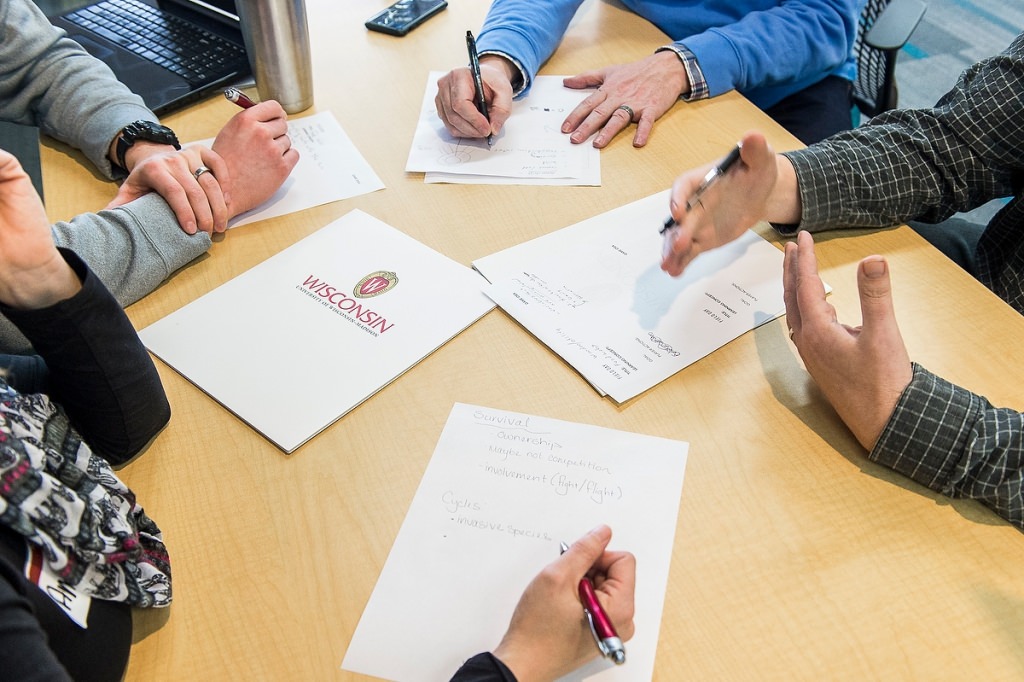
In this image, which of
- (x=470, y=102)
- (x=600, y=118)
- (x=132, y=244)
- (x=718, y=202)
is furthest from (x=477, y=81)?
(x=132, y=244)

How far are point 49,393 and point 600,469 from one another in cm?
54

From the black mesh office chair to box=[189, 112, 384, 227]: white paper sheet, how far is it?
0.98m

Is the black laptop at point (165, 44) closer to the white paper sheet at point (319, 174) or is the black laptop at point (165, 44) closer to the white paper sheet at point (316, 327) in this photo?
the white paper sheet at point (319, 174)

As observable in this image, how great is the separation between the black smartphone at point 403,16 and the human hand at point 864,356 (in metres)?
0.97

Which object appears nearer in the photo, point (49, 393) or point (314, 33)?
point (49, 393)

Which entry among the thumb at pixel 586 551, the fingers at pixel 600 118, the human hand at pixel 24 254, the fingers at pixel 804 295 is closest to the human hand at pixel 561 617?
the thumb at pixel 586 551

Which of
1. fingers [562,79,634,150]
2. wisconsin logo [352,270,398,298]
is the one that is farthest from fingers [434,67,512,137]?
wisconsin logo [352,270,398,298]

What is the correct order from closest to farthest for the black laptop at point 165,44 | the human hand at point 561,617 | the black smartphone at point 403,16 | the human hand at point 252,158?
the human hand at point 561,617, the human hand at point 252,158, the black laptop at point 165,44, the black smartphone at point 403,16

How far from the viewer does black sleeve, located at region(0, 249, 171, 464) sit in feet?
2.32

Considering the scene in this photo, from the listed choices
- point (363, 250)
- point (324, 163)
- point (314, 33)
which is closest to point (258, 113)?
point (324, 163)

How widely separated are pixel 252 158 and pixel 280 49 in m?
0.24

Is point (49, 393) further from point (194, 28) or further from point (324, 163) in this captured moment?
point (194, 28)

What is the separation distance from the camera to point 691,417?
32.0 inches

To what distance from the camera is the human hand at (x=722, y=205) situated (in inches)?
36.3
